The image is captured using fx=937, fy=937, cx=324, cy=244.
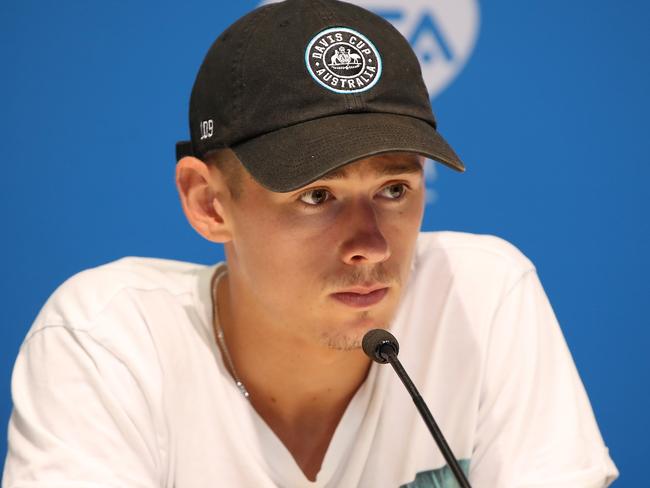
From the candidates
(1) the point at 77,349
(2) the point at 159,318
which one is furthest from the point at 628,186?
(1) the point at 77,349

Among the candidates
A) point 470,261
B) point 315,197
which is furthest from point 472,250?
point 315,197

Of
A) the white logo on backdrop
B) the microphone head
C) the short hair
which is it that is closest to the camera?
the microphone head

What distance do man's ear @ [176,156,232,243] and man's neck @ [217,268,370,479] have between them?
12cm

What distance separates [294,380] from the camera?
1.49m

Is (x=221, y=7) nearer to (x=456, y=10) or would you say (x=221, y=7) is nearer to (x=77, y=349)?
(x=456, y=10)

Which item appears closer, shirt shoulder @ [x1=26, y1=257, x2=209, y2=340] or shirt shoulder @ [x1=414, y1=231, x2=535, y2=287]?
shirt shoulder @ [x1=26, y1=257, x2=209, y2=340]

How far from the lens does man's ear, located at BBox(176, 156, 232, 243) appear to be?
142 cm

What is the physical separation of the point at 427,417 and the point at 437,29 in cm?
109

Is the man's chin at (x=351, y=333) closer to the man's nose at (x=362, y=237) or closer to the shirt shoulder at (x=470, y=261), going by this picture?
the man's nose at (x=362, y=237)

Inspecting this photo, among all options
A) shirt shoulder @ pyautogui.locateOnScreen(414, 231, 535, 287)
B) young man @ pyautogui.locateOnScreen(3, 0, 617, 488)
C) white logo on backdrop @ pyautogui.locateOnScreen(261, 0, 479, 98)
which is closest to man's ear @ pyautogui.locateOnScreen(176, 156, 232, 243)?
young man @ pyautogui.locateOnScreen(3, 0, 617, 488)

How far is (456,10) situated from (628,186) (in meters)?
0.52

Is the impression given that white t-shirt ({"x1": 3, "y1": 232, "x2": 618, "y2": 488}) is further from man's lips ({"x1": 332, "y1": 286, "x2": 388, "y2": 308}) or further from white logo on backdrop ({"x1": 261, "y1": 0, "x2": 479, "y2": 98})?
white logo on backdrop ({"x1": 261, "y1": 0, "x2": 479, "y2": 98})

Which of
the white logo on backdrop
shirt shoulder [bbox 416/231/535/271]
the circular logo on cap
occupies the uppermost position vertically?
the white logo on backdrop

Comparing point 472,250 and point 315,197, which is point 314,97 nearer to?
point 315,197
